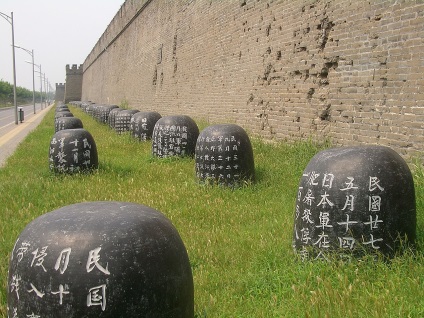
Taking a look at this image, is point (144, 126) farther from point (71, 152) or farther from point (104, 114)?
point (104, 114)

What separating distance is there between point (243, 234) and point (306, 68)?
5.09 m

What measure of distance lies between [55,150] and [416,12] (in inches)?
237

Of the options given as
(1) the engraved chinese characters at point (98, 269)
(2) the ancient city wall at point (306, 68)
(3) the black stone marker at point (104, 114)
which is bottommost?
(3) the black stone marker at point (104, 114)

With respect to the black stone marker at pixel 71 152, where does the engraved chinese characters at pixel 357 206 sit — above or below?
above

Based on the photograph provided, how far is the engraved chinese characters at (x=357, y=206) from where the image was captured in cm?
389

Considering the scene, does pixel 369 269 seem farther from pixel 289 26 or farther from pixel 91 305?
pixel 289 26

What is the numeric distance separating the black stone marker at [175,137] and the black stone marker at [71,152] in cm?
158

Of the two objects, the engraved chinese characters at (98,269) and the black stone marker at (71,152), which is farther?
the black stone marker at (71,152)

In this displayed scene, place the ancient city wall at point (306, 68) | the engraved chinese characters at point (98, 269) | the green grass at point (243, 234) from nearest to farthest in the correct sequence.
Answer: the engraved chinese characters at point (98, 269) → the green grass at point (243, 234) → the ancient city wall at point (306, 68)

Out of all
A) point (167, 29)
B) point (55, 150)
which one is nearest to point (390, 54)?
point (55, 150)

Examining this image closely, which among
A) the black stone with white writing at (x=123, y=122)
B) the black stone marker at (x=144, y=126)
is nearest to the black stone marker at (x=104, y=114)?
the black stone with white writing at (x=123, y=122)

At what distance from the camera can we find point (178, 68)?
1919 centimetres

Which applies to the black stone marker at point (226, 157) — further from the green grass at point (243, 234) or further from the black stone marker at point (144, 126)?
the black stone marker at point (144, 126)

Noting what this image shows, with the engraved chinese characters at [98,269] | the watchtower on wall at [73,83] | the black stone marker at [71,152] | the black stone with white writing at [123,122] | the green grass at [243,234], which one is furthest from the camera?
the watchtower on wall at [73,83]
